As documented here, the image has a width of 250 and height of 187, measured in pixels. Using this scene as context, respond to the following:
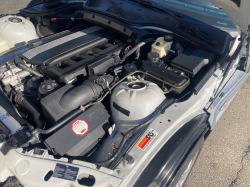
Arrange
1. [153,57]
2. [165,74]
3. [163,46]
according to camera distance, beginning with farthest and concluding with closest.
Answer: [163,46] → [153,57] → [165,74]

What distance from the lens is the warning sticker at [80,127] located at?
5.23 ft

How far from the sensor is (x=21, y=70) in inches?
81.7

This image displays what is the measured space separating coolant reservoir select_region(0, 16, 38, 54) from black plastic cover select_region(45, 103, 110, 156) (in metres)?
1.63

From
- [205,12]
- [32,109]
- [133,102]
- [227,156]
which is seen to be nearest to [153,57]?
[133,102]

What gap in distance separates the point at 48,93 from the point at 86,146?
22.2 inches

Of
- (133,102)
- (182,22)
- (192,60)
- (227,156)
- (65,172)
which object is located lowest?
(227,156)

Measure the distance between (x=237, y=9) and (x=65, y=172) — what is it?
2160 millimetres

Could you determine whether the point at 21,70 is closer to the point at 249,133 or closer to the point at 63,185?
the point at 63,185

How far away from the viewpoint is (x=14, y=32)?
262 cm

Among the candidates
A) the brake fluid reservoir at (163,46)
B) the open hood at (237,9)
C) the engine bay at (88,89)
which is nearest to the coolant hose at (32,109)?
the engine bay at (88,89)

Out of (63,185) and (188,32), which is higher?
(188,32)

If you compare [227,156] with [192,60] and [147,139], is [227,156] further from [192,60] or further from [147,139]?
[147,139]

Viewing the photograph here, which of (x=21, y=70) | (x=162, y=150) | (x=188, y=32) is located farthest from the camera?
(x=188, y=32)

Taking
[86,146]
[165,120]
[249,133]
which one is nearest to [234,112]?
[249,133]
